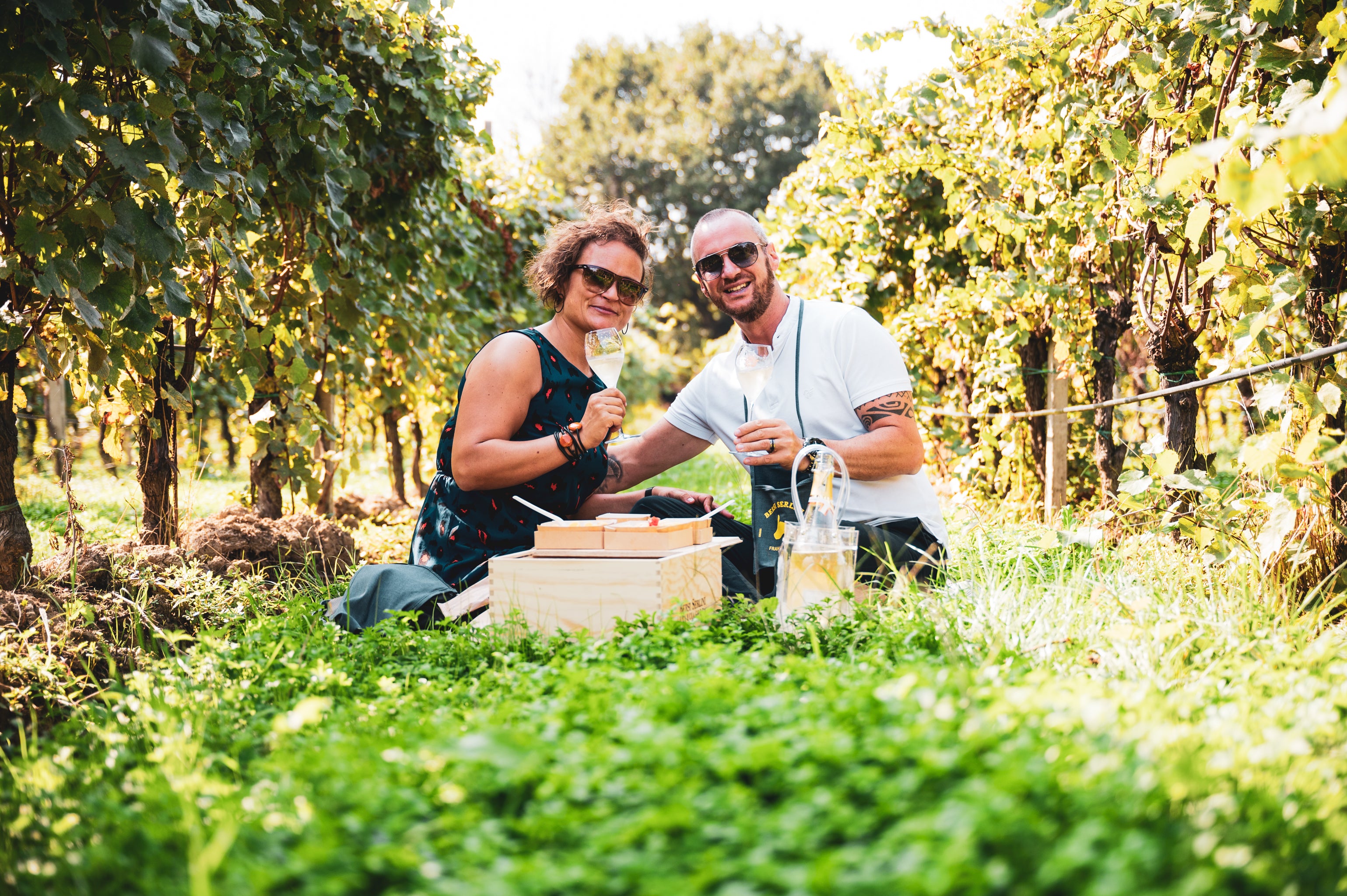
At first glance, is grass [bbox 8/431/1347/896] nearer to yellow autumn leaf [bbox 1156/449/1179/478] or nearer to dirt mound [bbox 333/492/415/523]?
yellow autumn leaf [bbox 1156/449/1179/478]

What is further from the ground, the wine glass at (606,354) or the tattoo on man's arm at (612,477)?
the wine glass at (606,354)

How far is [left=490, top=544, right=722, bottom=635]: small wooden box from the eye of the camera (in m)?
2.38

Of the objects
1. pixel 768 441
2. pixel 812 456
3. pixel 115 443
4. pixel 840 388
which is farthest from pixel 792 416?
pixel 115 443

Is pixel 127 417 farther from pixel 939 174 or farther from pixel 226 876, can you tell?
pixel 939 174

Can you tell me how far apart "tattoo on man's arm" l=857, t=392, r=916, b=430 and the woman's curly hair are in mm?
937

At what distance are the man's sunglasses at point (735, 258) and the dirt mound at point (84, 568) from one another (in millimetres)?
2187

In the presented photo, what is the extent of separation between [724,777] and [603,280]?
2.16 meters

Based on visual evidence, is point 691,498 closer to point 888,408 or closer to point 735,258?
point 888,408

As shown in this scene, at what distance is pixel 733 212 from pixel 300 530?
2233 millimetres

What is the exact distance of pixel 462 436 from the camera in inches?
114

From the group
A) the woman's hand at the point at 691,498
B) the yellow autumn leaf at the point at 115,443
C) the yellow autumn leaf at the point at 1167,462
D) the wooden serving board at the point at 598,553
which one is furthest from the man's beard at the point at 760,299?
the yellow autumn leaf at the point at 115,443

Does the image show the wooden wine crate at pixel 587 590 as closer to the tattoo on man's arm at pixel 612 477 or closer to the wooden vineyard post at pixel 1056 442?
the tattoo on man's arm at pixel 612 477

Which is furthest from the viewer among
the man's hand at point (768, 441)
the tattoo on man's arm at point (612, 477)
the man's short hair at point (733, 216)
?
the tattoo on man's arm at point (612, 477)

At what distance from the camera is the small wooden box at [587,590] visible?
2.38m
